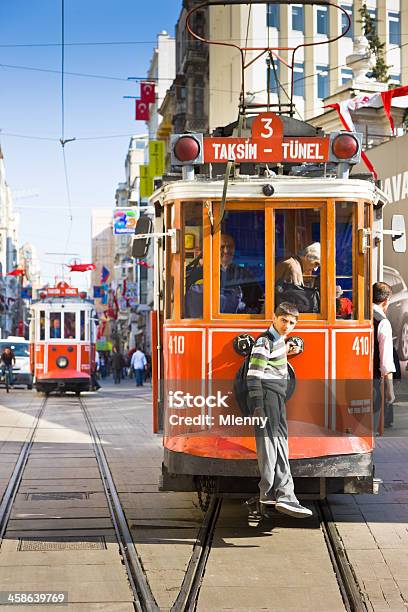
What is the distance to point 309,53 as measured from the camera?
4662 centimetres

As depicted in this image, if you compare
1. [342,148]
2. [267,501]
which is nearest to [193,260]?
[342,148]

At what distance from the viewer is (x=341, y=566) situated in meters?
7.39

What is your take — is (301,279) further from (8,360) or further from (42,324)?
(8,360)

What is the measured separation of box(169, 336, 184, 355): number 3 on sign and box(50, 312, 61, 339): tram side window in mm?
21742

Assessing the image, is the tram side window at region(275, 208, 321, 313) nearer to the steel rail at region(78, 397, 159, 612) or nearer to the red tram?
the red tram

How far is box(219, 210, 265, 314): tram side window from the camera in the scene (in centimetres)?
827

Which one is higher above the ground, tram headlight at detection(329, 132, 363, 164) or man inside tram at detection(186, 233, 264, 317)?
tram headlight at detection(329, 132, 363, 164)

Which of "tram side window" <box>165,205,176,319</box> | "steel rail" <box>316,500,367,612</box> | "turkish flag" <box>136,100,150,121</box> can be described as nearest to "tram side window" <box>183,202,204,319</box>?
"tram side window" <box>165,205,176,319</box>

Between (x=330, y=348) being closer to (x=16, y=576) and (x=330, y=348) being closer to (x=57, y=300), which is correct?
(x=16, y=576)

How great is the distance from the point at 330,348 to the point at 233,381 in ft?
2.61

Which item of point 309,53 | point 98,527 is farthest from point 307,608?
point 309,53

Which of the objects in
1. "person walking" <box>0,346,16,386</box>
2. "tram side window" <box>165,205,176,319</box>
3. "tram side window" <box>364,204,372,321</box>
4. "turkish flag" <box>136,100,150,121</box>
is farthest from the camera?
"turkish flag" <box>136,100,150,121</box>

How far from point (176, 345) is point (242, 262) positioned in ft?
2.74

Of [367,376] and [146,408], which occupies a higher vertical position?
[367,376]
